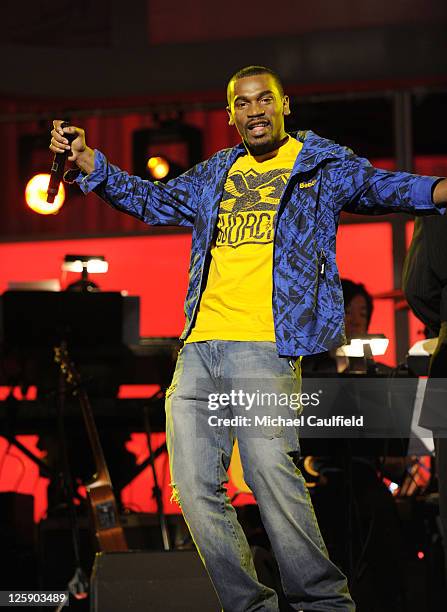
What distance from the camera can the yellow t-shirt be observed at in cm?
270

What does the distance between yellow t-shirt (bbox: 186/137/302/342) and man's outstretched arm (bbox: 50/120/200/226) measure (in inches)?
6.5

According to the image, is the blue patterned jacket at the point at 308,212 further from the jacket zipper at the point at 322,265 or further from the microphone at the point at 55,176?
the microphone at the point at 55,176

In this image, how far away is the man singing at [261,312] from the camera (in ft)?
8.48

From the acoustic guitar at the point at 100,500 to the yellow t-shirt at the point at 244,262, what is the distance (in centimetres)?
155

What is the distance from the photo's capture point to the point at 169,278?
735 cm

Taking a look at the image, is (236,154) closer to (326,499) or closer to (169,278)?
(326,499)

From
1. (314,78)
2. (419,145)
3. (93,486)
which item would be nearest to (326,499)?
(93,486)

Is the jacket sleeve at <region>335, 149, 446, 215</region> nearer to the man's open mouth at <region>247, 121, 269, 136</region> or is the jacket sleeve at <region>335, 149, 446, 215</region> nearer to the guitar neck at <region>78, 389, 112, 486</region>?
the man's open mouth at <region>247, 121, 269, 136</region>

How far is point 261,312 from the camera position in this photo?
106 inches

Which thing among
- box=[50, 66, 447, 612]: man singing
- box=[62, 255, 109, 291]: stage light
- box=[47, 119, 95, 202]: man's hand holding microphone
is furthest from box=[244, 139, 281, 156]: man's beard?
box=[62, 255, 109, 291]: stage light

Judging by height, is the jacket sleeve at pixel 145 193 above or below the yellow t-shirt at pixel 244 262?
above

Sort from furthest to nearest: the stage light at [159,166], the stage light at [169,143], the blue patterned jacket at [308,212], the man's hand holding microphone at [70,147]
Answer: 1. the stage light at [169,143]
2. the stage light at [159,166]
3. the man's hand holding microphone at [70,147]
4. the blue patterned jacket at [308,212]

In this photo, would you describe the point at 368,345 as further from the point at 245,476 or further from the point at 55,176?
the point at 55,176

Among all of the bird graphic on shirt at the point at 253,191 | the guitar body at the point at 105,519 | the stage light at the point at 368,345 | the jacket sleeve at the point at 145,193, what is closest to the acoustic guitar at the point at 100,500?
the guitar body at the point at 105,519
